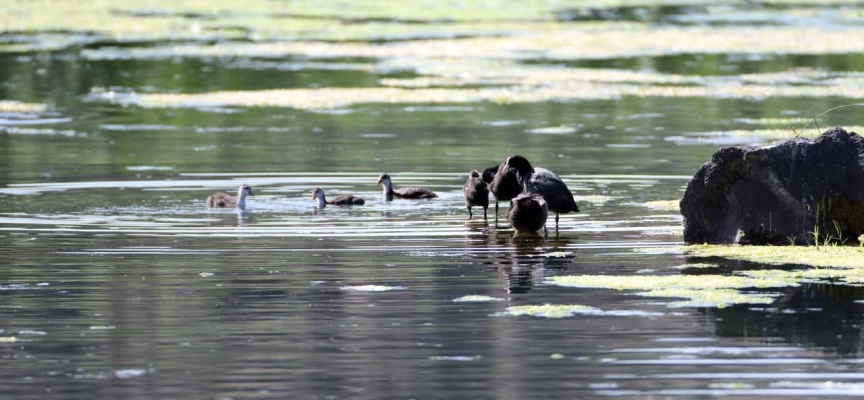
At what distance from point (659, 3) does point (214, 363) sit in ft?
189

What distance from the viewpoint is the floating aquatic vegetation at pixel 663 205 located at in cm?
1675

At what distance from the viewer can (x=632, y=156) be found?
2283 centimetres

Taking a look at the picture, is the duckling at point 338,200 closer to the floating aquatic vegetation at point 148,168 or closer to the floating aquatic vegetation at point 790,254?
the floating aquatic vegetation at point 148,168

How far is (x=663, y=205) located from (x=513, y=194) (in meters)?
1.60

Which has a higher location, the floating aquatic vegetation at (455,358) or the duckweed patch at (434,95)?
the duckweed patch at (434,95)

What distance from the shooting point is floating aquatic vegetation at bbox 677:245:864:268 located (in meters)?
12.5

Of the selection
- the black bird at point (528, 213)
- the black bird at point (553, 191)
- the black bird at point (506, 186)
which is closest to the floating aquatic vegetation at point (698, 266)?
the black bird at point (528, 213)

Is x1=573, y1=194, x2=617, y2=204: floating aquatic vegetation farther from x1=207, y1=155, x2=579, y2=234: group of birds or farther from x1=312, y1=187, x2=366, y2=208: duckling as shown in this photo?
x1=312, y1=187, x2=366, y2=208: duckling

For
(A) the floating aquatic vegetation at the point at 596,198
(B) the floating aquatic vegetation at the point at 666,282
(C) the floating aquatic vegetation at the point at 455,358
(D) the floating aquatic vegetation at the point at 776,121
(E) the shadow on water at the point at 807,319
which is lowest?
(C) the floating aquatic vegetation at the point at 455,358

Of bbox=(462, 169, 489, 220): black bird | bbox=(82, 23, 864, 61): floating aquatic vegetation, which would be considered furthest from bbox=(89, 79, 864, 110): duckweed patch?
bbox=(462, 169, 489, 220): black bird

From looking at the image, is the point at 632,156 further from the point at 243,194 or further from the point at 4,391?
the point at 4,391

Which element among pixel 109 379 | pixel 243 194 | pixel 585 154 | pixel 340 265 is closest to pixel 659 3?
pixel 585 154

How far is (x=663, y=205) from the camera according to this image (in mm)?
17000

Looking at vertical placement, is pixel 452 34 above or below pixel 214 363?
above
